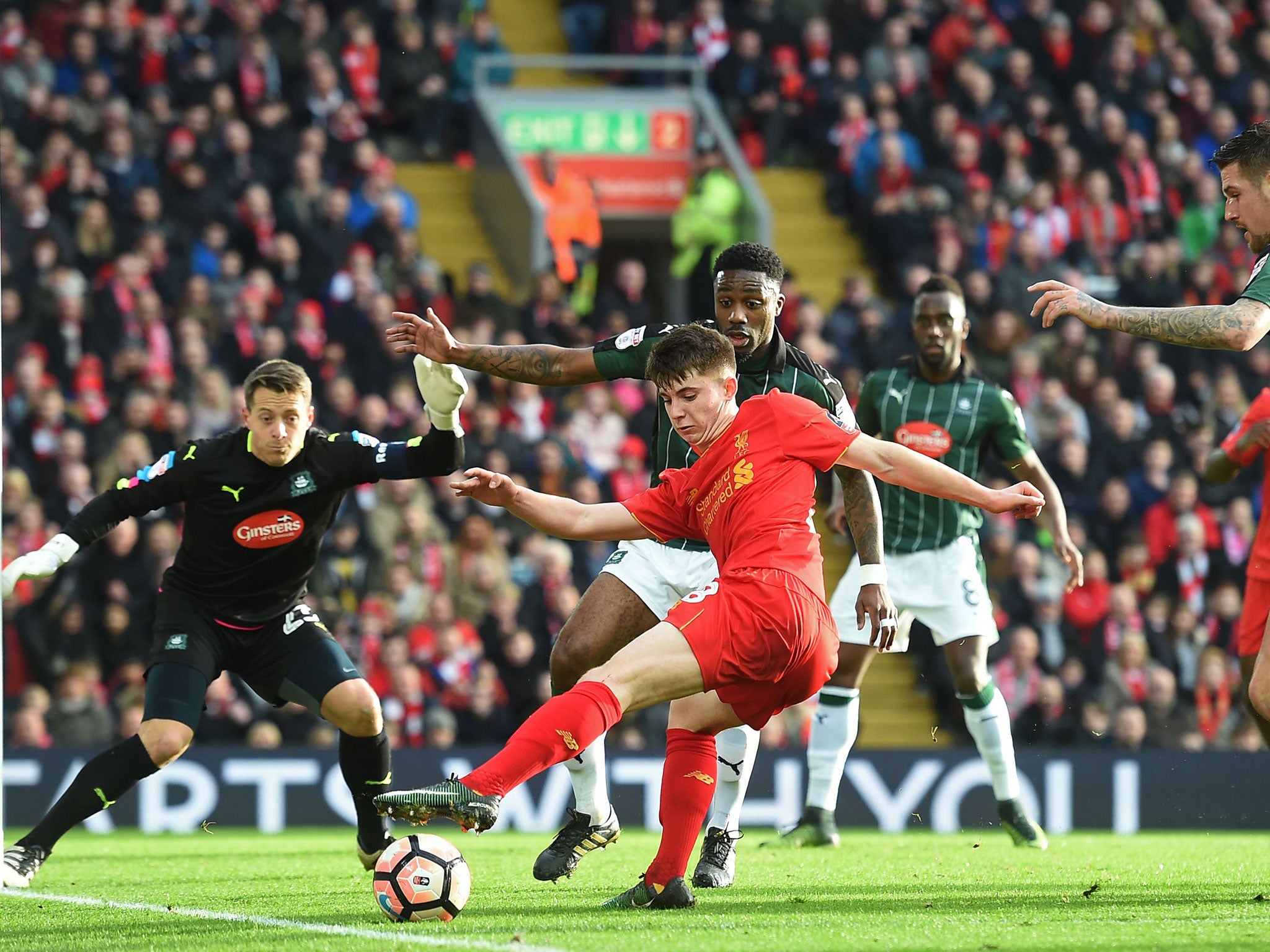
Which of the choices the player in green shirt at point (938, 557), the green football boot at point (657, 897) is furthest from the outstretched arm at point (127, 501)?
the player in green shirt at point (938, 557)

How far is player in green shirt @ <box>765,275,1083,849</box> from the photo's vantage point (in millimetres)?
9078

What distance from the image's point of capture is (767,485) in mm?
5984

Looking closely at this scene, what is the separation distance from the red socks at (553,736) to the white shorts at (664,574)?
5.44 ft

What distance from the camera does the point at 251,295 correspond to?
45.7 ft

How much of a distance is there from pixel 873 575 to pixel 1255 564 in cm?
148

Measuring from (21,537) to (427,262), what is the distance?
479cm

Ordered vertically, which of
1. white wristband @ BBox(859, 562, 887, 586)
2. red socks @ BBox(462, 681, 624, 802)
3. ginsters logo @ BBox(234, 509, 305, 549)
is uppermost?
ginsters logo @ BBox(234, 509, 305, 549)

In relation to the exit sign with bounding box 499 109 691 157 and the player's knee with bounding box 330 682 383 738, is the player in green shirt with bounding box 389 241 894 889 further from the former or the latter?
the exit sign with bounding box 499 109 691 157

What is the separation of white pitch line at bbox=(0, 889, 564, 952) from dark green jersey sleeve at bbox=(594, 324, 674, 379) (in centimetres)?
244

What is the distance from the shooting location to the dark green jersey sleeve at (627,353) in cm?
704

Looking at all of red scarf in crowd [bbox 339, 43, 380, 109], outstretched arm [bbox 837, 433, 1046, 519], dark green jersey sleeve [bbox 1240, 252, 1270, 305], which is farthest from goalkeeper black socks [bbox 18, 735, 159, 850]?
red scarf in crowd [bbox 339, 43, 380, 109]

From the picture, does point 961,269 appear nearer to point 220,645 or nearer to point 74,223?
point 74,223

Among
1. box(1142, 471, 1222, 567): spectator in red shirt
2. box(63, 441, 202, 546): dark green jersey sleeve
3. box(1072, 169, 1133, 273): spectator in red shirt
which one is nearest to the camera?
box(63, 441, 202, 546): dark green jersey sleeve

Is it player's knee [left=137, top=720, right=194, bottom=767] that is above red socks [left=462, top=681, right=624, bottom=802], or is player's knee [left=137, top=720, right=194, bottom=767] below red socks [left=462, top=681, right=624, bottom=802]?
below
